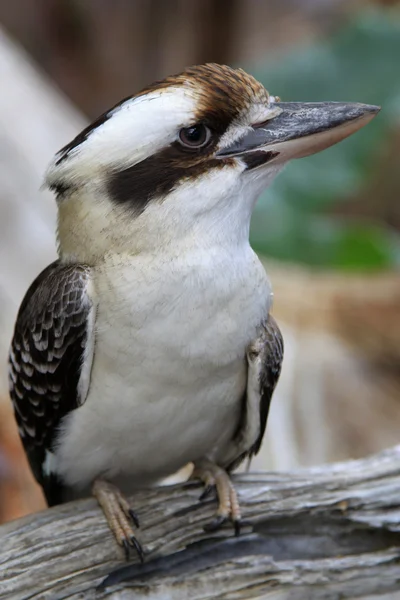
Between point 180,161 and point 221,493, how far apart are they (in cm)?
100

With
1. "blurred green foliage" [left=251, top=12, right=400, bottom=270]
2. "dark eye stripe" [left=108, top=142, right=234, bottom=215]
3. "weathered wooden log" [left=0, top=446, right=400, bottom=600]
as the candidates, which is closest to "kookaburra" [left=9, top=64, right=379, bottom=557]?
"dark eye stripe" [left=108, top=142, right=234, bottom=215]

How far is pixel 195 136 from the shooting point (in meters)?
2.19

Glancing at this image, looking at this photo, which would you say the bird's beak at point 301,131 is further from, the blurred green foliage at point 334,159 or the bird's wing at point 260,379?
the blurred green foliage at point 334,159

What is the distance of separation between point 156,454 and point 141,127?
926 mm

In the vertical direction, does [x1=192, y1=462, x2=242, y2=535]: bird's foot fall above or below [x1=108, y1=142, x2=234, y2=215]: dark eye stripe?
below

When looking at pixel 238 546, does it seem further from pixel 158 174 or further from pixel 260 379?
pixel 158 174

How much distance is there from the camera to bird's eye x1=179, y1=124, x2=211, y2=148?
7.16 feet

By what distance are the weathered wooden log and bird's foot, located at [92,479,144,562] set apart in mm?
27

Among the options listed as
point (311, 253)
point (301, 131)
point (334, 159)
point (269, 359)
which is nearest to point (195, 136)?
point (301, 131)

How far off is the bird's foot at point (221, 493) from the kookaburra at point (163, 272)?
0.21m

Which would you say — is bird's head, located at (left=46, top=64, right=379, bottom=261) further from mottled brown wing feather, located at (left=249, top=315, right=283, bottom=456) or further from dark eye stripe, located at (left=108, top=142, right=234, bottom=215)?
mottled brown wing feather, located at (left=249, top=315, right=283, bottom=456)

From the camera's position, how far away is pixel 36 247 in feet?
14.9

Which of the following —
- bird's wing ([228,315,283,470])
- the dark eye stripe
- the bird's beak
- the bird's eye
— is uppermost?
the bird's eye

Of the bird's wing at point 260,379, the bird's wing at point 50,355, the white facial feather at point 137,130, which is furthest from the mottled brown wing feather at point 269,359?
the white facial feather at point 137,130
